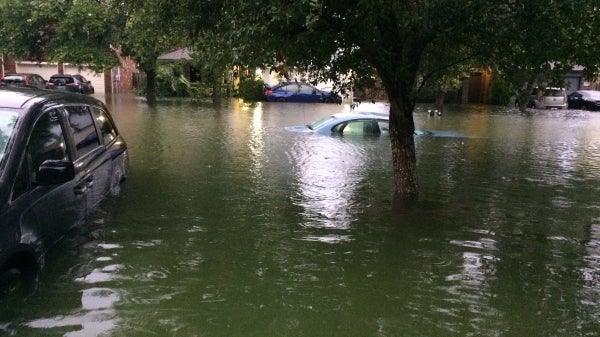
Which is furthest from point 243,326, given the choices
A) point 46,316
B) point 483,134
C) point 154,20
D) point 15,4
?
point 15,4

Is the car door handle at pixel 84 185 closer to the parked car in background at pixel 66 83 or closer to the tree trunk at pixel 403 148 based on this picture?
the tree trunk at pixel 403 148

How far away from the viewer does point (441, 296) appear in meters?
4.84

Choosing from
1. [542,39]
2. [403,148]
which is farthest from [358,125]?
[542,39]

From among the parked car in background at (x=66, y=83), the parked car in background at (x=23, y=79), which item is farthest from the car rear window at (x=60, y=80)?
the parked car in background at (x=23, y=79)

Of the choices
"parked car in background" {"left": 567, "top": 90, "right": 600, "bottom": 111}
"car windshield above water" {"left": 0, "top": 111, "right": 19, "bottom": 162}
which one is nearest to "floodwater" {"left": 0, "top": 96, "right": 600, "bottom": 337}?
"car windshield above water" {"left": 0, "top": 111, "right": 19, "bottom": 162}

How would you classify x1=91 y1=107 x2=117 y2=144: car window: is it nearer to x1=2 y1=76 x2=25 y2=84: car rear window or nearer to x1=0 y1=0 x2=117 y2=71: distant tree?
x1=0 y1=0 x2=117 y2=71: distant tree

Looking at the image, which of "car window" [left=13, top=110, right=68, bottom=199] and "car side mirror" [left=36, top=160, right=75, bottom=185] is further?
"car side mirror" [left=36, top=160, right=75, bottom=185]

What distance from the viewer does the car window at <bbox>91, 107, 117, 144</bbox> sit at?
254 inches

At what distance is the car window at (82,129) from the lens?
5438 millimetres

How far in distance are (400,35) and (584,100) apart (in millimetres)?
33942

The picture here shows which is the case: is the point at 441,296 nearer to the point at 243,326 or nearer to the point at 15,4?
the point at 243,326

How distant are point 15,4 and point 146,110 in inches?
278

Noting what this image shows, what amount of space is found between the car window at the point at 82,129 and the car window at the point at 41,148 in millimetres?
322

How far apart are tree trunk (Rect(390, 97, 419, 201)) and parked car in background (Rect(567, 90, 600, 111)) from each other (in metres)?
32.4
